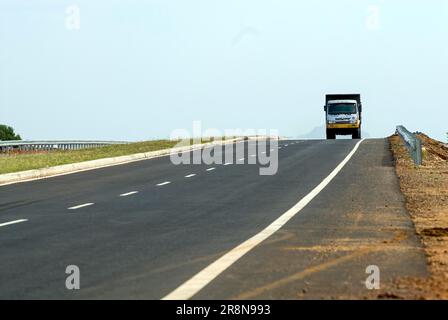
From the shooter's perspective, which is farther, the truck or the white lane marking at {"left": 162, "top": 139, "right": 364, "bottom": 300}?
the truck

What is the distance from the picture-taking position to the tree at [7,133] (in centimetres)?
11020

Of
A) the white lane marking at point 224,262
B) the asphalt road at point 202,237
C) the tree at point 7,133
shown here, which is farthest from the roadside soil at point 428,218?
the tree at point 7,133

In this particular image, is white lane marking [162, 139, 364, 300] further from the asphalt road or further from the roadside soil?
the roadside soil

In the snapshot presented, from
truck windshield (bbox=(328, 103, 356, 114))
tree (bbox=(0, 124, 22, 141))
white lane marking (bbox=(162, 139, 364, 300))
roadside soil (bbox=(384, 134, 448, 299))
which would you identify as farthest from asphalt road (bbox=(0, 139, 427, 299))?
tree (bbox=(0, 124, 22, 141))

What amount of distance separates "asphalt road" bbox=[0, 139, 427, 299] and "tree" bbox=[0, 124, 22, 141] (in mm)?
84353

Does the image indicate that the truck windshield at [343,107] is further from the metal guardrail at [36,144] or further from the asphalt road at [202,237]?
the asphalt road at [202,237]

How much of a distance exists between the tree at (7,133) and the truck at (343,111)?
162 ft

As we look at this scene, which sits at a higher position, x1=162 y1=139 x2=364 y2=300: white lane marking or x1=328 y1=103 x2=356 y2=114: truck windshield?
x1=328 y1=103 x2=356 y2=114: truck windshield

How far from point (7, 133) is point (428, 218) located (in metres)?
99.4

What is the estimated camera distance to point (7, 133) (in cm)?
11206

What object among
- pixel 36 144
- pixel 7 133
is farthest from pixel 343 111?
pixel 7 133

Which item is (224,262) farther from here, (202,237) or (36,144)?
(36,144)

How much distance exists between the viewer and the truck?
69.6 metres
